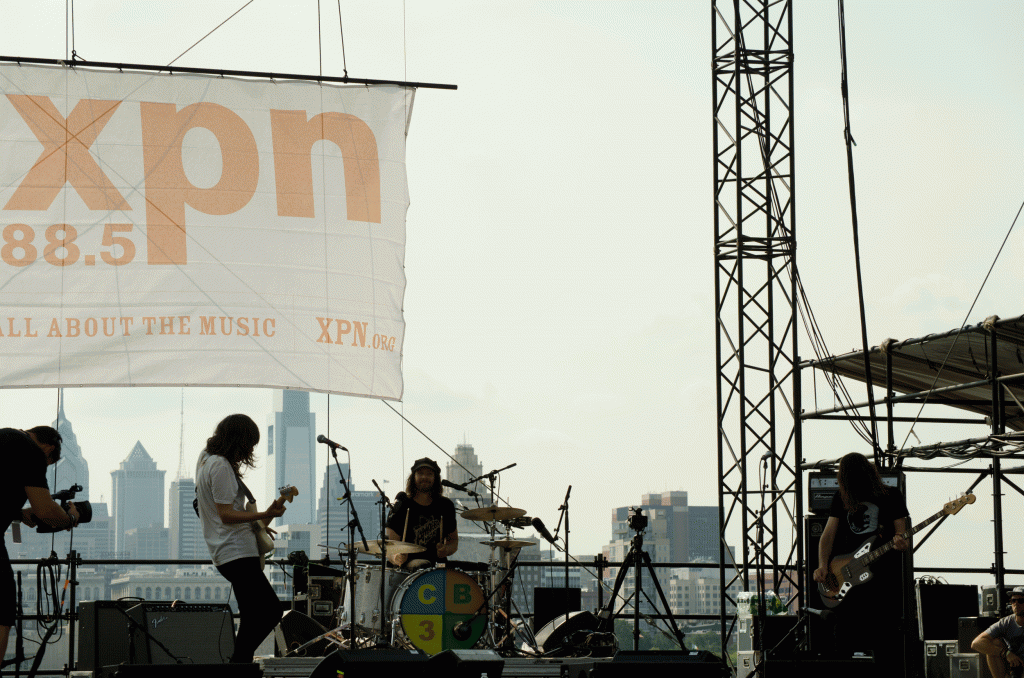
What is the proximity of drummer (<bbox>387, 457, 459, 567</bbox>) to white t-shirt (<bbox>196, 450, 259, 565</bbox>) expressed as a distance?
5.76 feet

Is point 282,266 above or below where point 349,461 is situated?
above

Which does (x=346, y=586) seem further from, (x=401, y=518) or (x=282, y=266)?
(x=282, y=266)

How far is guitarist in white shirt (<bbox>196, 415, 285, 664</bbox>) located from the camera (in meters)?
5.50

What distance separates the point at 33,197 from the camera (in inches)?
339

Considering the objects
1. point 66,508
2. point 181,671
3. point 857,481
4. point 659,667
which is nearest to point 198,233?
point 66,508

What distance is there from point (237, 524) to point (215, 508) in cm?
13

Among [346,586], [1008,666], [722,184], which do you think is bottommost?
[1008,666]

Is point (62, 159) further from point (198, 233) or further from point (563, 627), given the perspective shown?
point (563, 627)

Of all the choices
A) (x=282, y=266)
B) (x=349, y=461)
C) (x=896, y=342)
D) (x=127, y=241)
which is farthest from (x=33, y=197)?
(x=896, y=342)

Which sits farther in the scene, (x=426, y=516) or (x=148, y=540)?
(x=148, y=540)

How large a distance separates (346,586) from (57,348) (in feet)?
9.59

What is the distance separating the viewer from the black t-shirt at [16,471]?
496 cm

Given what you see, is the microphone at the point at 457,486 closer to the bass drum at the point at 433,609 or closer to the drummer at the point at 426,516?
the drummer at the point at 426,516

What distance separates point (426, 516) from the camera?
24.1ft
